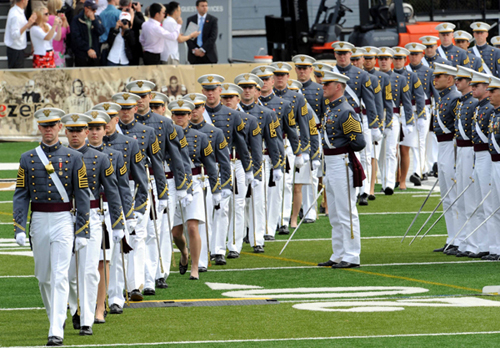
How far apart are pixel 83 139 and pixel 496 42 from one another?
1218 cm

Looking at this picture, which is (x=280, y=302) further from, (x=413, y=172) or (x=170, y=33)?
(x=170, y=33)

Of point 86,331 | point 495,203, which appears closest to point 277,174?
point 495,203

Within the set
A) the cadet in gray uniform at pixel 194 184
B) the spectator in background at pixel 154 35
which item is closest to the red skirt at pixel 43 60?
the spectator in background at pixel 154 35

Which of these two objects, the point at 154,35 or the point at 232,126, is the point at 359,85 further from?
the point at 154,35

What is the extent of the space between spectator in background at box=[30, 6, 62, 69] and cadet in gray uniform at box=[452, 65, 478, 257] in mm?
11370

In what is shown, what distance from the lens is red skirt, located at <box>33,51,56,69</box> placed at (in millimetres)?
23500

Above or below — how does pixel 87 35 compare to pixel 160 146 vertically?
above

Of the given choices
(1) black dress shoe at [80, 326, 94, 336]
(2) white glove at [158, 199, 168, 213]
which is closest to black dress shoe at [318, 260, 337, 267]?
(2) white glove at [158, 199, 168, 213]

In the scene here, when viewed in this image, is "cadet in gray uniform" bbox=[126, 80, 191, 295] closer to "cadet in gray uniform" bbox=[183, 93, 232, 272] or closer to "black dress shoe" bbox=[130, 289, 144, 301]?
"black dress shoe" bbox=[130, 289, 144, 301]

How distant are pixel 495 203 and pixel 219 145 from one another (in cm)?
317

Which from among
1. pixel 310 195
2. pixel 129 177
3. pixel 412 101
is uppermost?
pixel 129 177

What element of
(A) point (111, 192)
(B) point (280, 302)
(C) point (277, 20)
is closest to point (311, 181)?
(B) point (280, 302)

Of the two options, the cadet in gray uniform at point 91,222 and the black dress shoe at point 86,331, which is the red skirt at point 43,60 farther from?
the black dress shoe at point 86,331

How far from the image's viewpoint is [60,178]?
928 cm
